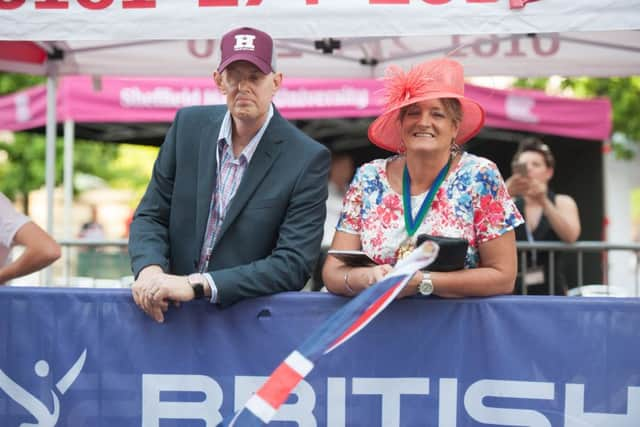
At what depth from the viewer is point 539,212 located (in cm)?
642

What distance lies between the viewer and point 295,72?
696 centimetres

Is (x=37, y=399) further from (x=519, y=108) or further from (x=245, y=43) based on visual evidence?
(x=519, y=108)

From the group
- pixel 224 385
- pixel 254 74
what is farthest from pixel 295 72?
pixel 224 385

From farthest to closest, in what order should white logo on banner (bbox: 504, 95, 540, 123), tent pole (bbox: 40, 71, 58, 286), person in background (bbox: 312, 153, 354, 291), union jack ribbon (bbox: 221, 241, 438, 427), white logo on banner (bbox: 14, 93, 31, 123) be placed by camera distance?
white logo on banner (bbox: 14, 93, 31, 123) < white logo on banner (bbox: 504, 95, 540, 123) < person in background (bbox: 312, 153, 354, 291) < tent pole (bbox: 40, 71, 58, 286) < union jack ribbon (bbox: 221, 241, 438, 427)

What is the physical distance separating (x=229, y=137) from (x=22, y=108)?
7554 mm

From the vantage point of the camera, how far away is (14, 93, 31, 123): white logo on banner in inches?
407

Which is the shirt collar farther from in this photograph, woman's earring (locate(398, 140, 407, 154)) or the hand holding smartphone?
the hand holding smartphone

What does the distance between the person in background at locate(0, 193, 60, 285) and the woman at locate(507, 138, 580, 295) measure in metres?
3.40

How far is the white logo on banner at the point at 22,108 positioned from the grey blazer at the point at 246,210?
7.26 meters

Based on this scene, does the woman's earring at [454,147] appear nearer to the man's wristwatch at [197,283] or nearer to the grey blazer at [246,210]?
the grey blazer at [246,210]

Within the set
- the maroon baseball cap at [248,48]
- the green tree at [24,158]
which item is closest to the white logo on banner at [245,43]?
the maroon baseball cap at [248,48]

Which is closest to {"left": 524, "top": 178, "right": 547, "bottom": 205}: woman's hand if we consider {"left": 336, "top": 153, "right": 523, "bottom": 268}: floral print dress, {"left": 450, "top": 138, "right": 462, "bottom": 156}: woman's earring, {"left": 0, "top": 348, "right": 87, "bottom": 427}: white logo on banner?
{"left": 450, "top": 138, "right": 462, "bottom": 156}: woman's earring

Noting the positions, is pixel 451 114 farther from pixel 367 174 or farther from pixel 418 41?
pixel 418 41

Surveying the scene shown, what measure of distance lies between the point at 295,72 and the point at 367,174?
3.61 m
